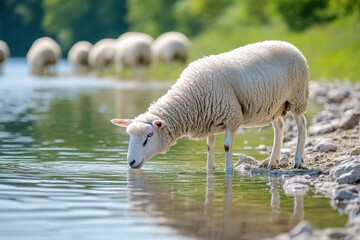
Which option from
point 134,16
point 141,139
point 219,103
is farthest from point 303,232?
point 134,16

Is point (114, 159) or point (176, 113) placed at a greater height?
point (176, 113)

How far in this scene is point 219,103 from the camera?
11805 mm

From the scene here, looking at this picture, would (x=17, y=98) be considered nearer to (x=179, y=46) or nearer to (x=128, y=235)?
(x=179, y=46)

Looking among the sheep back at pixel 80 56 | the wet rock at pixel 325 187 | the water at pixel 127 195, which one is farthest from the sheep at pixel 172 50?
the wet rock at pixel 325 187

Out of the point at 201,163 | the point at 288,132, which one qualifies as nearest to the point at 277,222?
the point at 201,163

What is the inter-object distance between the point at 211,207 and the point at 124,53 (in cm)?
3898

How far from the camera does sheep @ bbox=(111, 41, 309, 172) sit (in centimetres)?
1158

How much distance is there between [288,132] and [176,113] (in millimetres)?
5644

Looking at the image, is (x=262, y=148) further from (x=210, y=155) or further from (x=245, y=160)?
(x=210, y=155)

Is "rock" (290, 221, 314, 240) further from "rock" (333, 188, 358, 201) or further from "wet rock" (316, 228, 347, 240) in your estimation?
"rock" (333, 188, 358, 201)

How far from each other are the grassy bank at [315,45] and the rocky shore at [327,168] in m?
12.8

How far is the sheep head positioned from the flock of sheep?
1363 inches


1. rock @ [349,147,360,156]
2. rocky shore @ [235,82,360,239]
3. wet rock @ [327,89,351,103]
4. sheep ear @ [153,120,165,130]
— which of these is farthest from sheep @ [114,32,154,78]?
sheep ear @ [153,120,165,130]

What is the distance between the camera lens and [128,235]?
25.9ft
